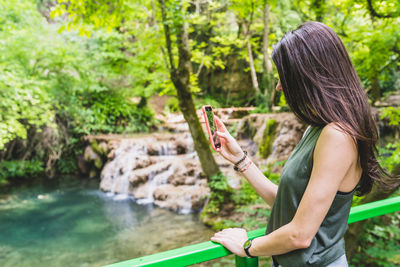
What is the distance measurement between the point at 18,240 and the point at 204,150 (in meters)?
4.67

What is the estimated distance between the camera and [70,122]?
38.0 feet

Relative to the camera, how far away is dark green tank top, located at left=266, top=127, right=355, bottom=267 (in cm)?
94

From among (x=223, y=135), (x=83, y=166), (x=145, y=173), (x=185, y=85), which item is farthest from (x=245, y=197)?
(x=83, y=166)

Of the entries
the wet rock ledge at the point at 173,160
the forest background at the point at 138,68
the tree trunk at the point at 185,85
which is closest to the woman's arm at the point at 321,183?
the forest background at the point at 138,68

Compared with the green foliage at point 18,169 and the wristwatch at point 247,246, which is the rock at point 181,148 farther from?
the wristwatch at point 247,246

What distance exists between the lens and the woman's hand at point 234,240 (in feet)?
3.39

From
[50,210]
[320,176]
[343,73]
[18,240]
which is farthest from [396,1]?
[50,210]

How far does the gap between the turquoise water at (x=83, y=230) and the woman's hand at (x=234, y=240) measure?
460 centimetres

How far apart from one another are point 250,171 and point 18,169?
11.5 meters

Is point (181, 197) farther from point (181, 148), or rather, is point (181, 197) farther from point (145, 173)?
point (181, 148)

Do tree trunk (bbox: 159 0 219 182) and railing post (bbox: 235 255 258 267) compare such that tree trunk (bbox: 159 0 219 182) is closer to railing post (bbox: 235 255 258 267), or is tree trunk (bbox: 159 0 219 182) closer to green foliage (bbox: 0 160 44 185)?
railing post (bbox: 235 255 258 267)

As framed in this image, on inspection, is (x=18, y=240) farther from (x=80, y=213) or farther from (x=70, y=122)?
(x=70, y=122)

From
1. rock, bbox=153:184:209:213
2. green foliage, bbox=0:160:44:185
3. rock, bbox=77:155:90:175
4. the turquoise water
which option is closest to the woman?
the turquoise water

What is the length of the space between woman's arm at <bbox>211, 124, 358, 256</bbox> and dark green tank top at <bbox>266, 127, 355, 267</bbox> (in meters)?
0.06
